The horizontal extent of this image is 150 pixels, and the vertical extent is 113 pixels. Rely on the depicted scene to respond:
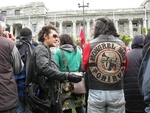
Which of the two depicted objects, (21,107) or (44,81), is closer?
(44,81)

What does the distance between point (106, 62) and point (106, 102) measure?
600 mm

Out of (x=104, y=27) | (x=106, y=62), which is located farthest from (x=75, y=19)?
(x=106, y=62)

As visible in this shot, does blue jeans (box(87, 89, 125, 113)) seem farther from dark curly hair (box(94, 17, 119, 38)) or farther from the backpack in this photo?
dark curly hair (box(94, 17, 119, 38))

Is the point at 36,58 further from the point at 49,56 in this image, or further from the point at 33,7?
the point at 33,7

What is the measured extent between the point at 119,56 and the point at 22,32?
204 cm

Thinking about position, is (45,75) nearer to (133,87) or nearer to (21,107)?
(21,107)

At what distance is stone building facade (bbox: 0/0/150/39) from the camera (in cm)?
5322

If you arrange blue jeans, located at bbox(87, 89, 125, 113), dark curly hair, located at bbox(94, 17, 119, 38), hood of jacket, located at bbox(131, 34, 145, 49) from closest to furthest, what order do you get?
1. blue jeans, located at bbox(87, 89, 125, 113)
2. dark curly hair, located at bbox(94, 17, 119, 38)
3. hood of jacket, located at bbox(131, 34, 145, 49)

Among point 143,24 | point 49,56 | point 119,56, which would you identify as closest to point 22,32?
point 49,56

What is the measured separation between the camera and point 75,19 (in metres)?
54.4

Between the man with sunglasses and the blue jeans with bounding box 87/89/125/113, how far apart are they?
0.40 meters

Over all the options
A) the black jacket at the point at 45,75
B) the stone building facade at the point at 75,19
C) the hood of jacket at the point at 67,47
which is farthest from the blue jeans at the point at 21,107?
the stone building facade at the point at 75,19

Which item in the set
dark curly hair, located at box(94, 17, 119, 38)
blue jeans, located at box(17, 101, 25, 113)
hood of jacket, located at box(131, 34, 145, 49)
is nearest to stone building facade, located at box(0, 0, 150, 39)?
hood of jacket, located at box(131, 34, 145, 49)

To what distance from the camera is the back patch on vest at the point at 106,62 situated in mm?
4055
